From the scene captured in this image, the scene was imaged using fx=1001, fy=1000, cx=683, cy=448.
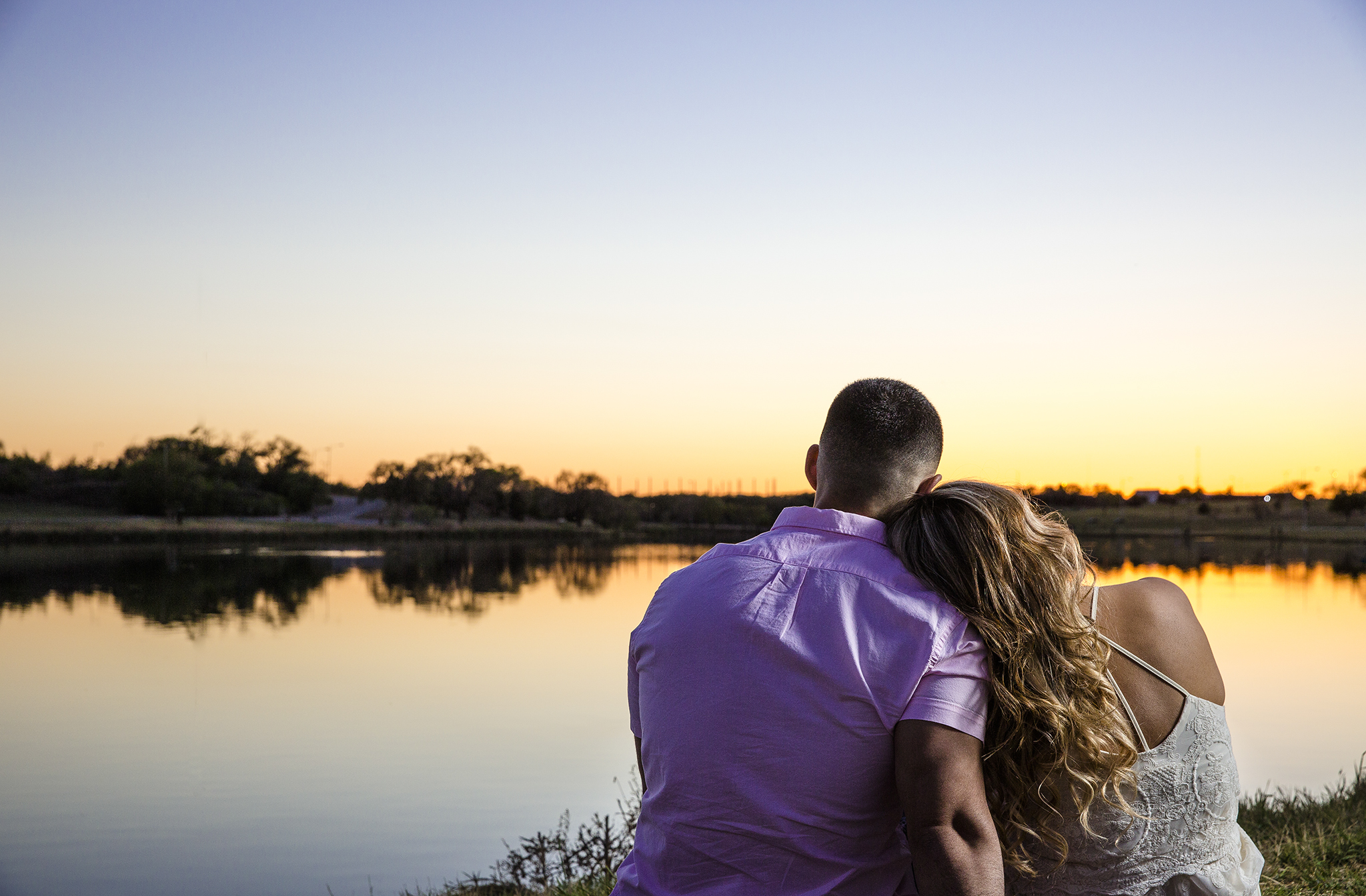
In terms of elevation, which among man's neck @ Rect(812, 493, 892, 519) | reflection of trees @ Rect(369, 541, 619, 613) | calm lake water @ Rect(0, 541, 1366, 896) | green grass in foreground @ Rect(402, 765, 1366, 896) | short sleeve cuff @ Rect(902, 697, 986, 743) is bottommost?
reflection of trees @ Rect(369, 541, 619, 613)

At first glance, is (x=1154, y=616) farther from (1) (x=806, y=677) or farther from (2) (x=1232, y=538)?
(2) (x=1232, y=538)

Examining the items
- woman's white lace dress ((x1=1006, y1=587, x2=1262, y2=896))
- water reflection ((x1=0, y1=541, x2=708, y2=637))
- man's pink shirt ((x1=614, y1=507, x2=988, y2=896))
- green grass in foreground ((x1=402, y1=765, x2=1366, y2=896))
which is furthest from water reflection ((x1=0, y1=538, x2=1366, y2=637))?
woman's white lace dress ((x1=1006, y1=587, x2=1262, y2=896))

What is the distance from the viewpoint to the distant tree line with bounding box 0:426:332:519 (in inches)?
3346

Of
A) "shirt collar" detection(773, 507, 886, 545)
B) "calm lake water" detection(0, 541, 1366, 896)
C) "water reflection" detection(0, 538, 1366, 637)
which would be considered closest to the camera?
"shirt collar" detection(773, 507, 886, 545)

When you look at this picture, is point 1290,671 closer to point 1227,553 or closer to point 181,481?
point 1227,553

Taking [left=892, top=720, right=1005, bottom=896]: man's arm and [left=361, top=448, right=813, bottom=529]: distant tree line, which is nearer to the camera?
[left=892, top=720, right=1005, bottom=896]: man's arm

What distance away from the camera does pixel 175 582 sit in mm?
37719

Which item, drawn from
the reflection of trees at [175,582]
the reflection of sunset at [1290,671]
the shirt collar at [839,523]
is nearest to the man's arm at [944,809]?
the shirt collar at [839,523]

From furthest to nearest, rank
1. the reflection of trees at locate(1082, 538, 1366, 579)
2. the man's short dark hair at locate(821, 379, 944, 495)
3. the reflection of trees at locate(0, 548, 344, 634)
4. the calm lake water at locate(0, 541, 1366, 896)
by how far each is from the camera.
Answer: the reflection of trees at locate(1082, 538, 1366, 579), the reflection of trees at locate(0, 548, 344, 634), the calm lake water at locate(0, 541, 1366, 896), the man's short dark hair at locate(821, 379, 944, 495)

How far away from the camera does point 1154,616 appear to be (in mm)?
1967

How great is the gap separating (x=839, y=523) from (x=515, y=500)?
340 ft

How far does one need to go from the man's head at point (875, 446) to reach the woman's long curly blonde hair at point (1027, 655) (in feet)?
0.25

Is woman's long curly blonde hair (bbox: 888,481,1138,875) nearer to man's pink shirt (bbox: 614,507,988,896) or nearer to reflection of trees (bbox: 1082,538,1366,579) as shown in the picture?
man's pink shirt (bbox: 614,507,988,896)

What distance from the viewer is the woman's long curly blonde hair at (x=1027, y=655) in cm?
175
